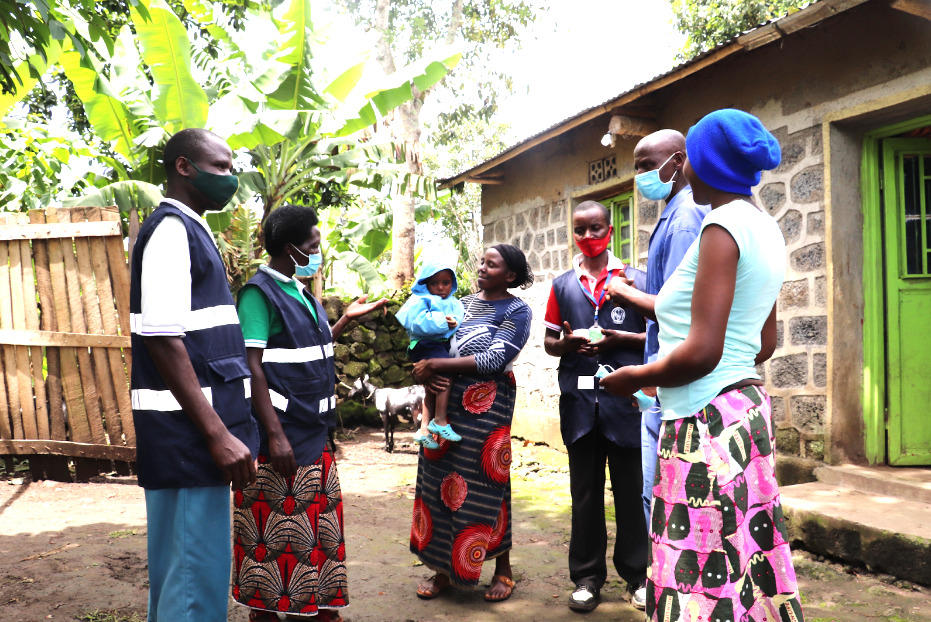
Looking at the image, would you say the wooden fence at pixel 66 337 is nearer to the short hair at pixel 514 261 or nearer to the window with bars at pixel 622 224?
the short hair at pixel 514 261

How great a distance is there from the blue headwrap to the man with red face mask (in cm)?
151

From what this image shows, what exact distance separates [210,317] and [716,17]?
560 inches

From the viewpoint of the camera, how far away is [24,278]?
19.9ft

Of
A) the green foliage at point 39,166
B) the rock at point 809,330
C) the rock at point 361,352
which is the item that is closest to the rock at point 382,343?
the rock at point 361,352

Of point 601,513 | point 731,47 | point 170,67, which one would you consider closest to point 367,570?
point 601,513

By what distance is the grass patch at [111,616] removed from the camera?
3375 millimetres

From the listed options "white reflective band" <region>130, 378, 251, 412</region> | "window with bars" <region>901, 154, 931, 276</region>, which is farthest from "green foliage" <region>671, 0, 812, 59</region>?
"white reflective band" <region>130, 378, 251, 412</region>

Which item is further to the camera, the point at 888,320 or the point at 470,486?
the point at 888,320

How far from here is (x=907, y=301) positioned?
197 inches

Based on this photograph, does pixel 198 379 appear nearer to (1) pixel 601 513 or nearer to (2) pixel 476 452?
(2) pixel 476 452

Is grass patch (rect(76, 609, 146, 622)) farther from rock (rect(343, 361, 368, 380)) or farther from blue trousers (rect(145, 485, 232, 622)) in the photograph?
rock (rect(343, 361, 368, 380))

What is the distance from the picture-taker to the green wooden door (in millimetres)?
4988

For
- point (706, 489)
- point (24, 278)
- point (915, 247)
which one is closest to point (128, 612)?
point (706, 489)

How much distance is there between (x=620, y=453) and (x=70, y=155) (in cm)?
730
